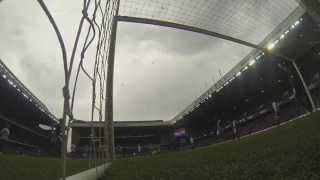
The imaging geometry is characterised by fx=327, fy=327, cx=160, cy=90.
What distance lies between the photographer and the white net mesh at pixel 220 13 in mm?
25984

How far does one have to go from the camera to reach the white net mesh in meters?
26.0

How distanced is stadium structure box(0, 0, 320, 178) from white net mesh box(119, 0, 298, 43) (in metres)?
0.09

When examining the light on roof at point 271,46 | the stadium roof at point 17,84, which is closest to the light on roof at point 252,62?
the light on roof at point 271,46

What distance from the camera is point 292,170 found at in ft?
13.7

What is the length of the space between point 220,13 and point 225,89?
1994 centimetres

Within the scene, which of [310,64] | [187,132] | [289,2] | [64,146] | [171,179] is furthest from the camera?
[187,132]

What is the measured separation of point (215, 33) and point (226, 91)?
1800 cm

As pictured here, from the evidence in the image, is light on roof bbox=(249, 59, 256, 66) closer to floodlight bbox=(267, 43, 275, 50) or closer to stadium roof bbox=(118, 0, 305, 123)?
floodlight bbox=(267, 43, 275, 50)

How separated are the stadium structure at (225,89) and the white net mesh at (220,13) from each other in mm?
86

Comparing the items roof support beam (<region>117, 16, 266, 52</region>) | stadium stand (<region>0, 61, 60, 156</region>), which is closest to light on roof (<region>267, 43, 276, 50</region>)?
roof support beam (<region>117, 16, 266, 52</region>)

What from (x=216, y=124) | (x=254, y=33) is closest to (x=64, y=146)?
(x=254, y=33)

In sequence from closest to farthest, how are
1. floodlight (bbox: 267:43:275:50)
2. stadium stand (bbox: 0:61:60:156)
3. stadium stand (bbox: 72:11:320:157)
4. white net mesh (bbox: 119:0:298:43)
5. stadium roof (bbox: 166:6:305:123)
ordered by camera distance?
white net mesh (bbox: 119:0:298:43) < stadium roof (bbox: 166:6:305:123) < floodlight (bbox: 267:43:275:50) < stadium stand (bbox: 72:11:320:157) < stadium stand (bbox: 0:61:60:156)

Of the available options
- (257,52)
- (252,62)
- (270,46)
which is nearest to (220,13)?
(270,46)

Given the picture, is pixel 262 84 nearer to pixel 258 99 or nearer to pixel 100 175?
pixel 258 99
